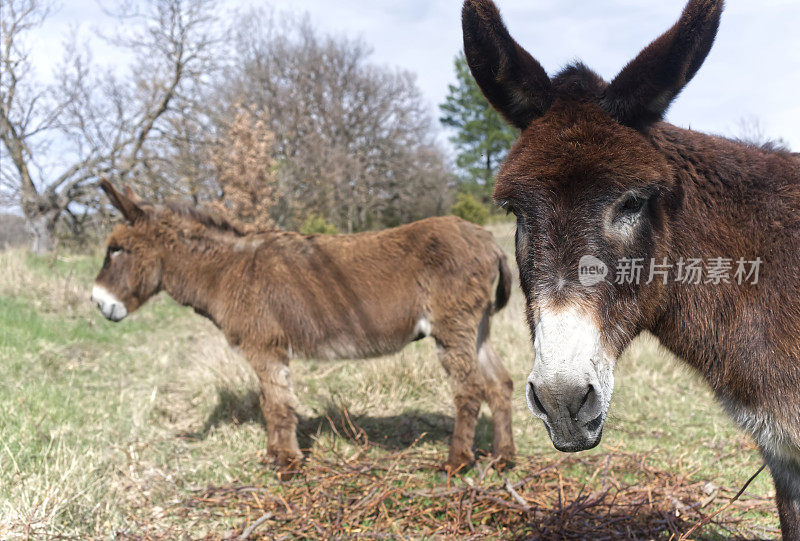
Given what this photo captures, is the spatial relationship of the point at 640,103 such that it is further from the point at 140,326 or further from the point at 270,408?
the point at 140,326

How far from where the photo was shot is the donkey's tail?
14.6ft

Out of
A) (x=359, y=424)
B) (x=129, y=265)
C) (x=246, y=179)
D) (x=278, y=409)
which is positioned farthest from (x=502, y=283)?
(x=246, y=179)

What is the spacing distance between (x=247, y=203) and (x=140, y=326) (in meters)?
4.75

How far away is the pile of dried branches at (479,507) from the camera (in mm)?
2762

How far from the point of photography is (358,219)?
26.8 meters

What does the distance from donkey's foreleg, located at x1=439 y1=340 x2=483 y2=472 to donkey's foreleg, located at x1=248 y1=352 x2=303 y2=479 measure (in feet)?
4.19

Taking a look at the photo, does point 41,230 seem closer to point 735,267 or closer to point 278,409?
point 278,409

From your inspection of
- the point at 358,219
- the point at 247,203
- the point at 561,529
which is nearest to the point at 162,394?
the point at 561,529

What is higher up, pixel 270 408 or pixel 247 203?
pixel 247 203

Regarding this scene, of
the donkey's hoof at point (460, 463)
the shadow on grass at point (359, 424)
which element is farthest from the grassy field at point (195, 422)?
the donkey's hoof at point (460, 463)

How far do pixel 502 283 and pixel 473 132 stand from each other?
30862 millimetres

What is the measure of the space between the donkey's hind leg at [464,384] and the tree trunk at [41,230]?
14800 millimetres

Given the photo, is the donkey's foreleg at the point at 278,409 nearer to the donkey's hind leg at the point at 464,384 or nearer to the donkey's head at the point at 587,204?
the donkey's hind leg at the point at 464,384

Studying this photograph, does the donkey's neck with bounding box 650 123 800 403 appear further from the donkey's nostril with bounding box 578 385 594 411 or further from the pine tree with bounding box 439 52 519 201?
the pine tree with bounding box 439 52 519 201
